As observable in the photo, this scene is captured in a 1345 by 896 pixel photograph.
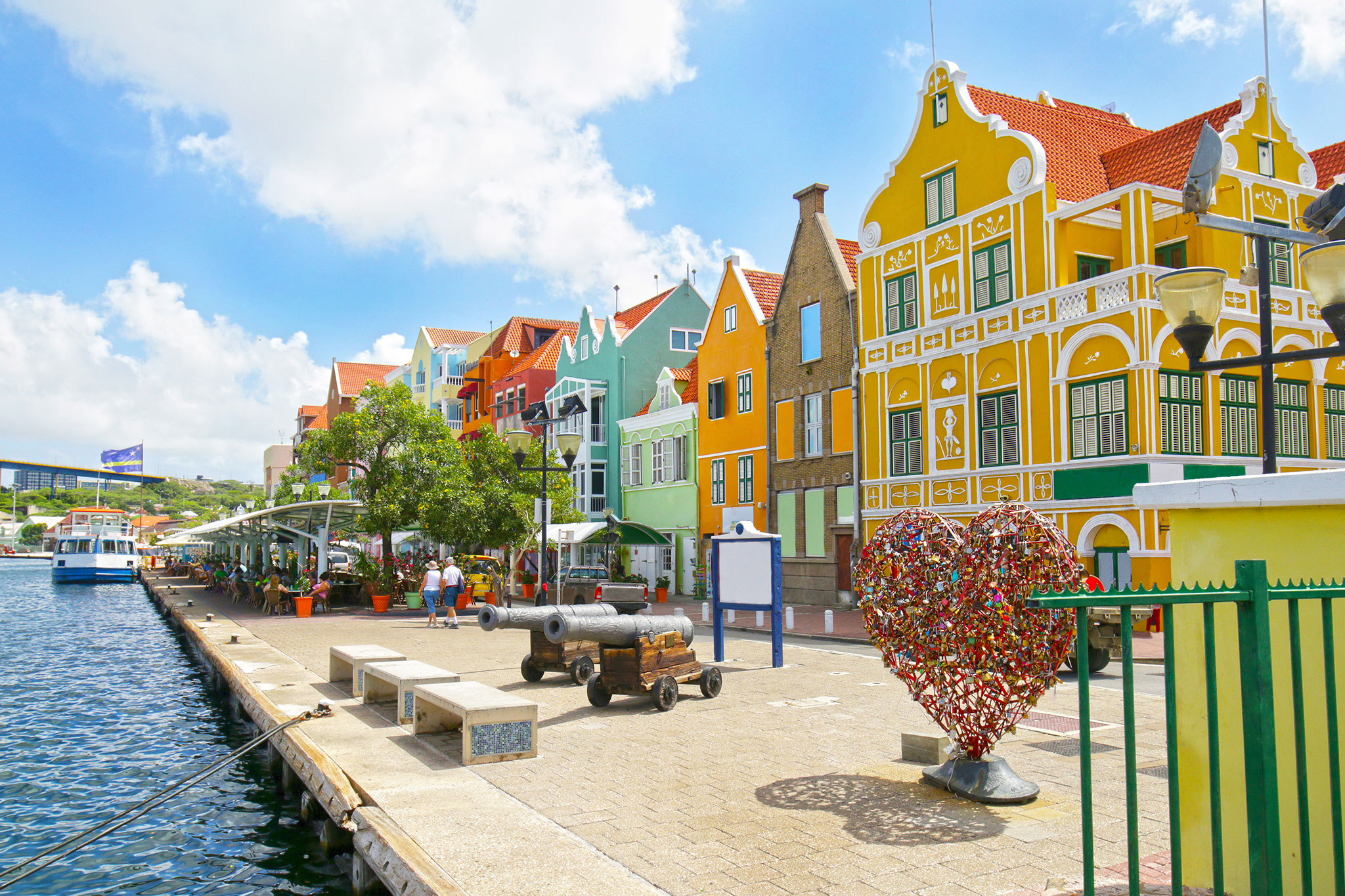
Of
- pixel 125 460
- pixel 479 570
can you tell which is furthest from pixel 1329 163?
pixel 125 460

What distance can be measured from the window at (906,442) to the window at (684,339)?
20123 mm

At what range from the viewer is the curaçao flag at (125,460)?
350 feet

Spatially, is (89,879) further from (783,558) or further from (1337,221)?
(783,558)

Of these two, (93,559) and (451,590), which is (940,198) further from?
(93,559)

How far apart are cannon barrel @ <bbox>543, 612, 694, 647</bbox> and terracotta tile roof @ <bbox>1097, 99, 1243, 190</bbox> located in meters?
17.7

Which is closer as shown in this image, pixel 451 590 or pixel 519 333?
pixel 451 590

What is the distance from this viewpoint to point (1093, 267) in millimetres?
23656

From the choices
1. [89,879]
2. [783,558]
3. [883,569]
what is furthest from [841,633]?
[89,879]

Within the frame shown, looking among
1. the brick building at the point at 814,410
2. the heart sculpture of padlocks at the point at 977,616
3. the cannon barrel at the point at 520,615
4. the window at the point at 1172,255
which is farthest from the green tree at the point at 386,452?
the heart sculpture of padlocks at the point at 977,616

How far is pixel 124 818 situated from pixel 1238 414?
2267 centimetres

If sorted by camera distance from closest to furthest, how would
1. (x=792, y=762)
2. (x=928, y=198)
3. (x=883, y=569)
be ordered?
(x=883, y=569), (x=792, y=762), (x=928, y=198)

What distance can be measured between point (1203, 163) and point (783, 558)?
87.6ft

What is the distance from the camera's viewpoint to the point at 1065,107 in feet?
97.4

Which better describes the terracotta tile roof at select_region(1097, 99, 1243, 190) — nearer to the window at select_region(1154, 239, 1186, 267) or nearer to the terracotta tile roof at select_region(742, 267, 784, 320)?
the window at select_region(1154, 239, 1186, 267)
